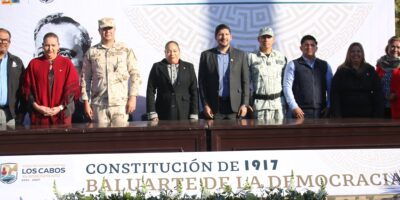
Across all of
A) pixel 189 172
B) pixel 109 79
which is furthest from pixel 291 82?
pixel 189 172

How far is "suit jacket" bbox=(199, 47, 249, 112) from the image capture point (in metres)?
6.26

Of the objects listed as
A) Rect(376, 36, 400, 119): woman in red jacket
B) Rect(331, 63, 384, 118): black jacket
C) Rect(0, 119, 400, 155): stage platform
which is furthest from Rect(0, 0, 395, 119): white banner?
Rect(0, 119, 400, 155): stage platform

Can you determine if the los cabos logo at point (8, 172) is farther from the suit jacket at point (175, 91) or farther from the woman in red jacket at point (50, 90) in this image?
the suit jacket at point (175, 91)

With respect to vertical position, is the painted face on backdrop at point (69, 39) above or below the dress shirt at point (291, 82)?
above

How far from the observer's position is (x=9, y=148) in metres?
4.83

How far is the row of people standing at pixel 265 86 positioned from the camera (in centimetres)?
623

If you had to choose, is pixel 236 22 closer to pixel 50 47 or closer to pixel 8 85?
pixel 50 47

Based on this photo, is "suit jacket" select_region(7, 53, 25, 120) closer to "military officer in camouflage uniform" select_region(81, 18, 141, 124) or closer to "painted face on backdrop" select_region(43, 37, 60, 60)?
"painted face on backdrop" select_region(43, 37, 60, 60)

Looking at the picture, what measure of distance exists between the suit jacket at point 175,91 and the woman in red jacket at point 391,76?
6.65ft

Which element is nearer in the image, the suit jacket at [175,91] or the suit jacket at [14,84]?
the suit jacket at [14,84]

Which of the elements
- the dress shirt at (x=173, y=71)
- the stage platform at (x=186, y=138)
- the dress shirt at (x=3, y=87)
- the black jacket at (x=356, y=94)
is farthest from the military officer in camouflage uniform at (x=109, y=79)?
the black jacket at (x=356, y=94)

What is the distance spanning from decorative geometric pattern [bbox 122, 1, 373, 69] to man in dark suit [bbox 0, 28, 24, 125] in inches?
74.1

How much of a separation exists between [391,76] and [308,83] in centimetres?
96

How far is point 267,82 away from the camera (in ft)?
20.8
